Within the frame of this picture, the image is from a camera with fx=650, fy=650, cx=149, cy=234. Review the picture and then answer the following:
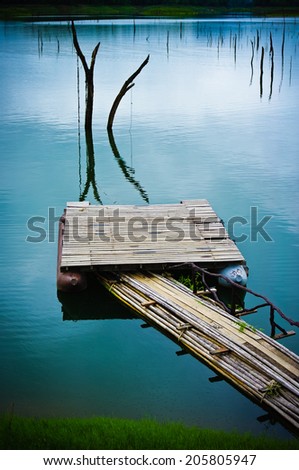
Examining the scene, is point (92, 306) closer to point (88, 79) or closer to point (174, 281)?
point (174, 281)

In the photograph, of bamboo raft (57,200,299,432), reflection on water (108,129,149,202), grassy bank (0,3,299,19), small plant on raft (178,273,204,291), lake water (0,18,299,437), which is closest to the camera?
bamboo raft (57,200,299,432)

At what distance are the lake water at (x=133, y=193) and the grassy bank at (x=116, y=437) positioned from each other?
466 millimetres

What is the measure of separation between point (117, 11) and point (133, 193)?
66889 mm

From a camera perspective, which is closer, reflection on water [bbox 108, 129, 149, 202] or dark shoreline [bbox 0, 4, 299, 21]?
reflection on water [bbox 108, 129, 149, 202]

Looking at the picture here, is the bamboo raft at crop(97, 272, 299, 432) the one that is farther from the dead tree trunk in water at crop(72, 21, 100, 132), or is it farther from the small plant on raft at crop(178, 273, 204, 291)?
the dead tree trunk in water at crop(72, 21, 100, 132)

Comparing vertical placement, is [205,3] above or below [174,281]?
above

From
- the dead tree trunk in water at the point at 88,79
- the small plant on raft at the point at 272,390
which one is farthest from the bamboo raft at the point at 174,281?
the dead tree trunk in water at the point at 88,79

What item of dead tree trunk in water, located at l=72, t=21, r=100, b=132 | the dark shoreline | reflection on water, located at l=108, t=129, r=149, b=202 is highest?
the dark shoreline

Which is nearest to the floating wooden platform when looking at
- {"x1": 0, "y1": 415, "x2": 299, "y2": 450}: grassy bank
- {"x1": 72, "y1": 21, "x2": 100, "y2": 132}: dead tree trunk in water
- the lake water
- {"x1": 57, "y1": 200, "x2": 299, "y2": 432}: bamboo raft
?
{"x1": 57, "y1": 200, "x2": 299, "y2": 432}: bamboo raft

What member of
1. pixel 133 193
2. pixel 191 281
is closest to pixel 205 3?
pixel 133 193

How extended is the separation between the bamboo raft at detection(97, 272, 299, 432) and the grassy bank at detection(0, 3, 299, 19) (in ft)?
185

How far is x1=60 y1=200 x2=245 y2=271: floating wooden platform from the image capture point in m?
10.8

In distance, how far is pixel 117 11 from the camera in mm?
78438
